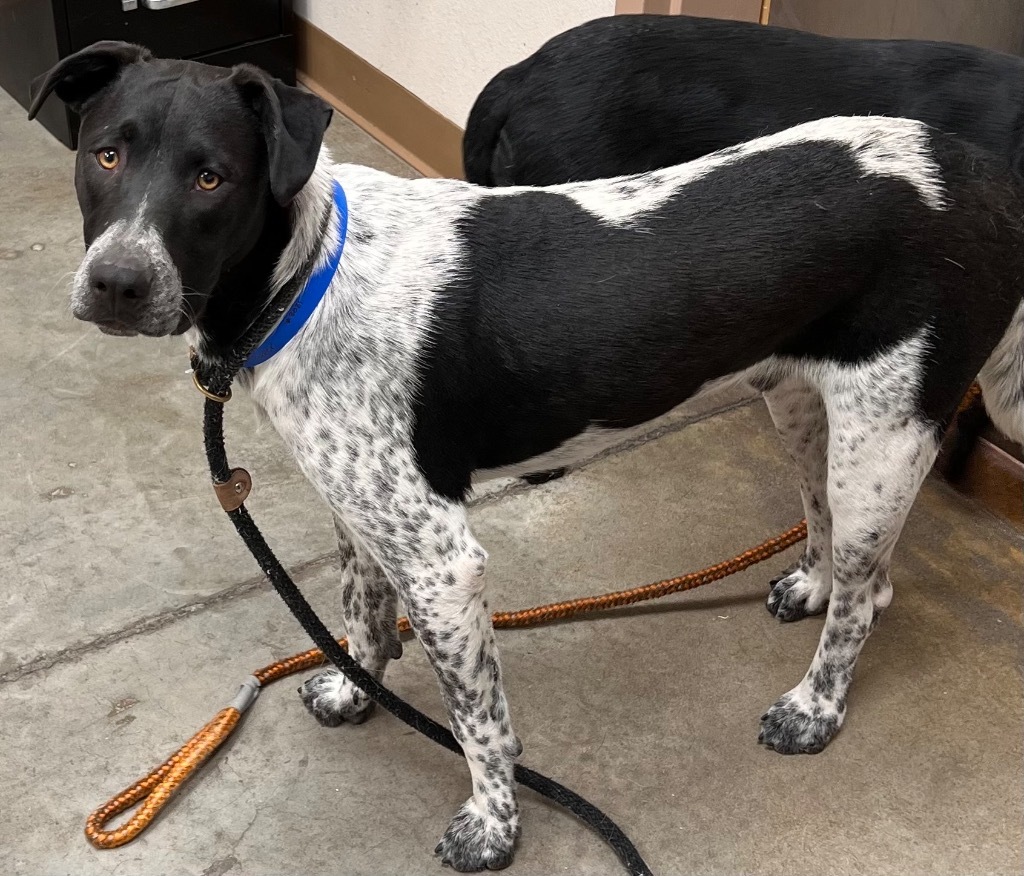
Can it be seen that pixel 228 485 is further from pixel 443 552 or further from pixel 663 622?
pixel 663 622

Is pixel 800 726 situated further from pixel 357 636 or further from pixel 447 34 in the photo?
pixel 447 34

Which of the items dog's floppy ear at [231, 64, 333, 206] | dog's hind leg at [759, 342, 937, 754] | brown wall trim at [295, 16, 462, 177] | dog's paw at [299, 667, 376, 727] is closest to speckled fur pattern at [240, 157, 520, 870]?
dog's floppy ear at [231, 64, 333, 206]

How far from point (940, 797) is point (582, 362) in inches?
48.8

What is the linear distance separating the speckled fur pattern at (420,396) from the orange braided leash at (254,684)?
366mm

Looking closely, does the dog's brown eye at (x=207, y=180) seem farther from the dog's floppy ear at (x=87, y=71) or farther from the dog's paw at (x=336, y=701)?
the dog's paw at (x=336, y=701)

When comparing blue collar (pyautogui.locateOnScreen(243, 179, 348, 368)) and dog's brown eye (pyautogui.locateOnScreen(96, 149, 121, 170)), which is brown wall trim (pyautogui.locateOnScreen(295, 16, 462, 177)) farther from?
dog's brown eye (pyautogui.locateOnScreen(96, 149, 121, 170))

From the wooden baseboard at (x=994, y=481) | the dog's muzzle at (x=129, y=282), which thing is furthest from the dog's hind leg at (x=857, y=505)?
the dog's muzzle at (x=129, y=282)

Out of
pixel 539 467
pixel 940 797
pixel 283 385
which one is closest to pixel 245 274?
pixel 283 385

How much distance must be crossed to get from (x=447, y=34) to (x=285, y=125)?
8.57 ft

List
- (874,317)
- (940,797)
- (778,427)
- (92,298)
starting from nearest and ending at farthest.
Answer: (92,298) → (874,317) → (940,797) → (778,427)

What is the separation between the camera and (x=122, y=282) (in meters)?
1.93

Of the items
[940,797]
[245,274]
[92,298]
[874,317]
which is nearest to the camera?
[92,298]

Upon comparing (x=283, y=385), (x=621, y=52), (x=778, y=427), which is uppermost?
(x=621, y=52)

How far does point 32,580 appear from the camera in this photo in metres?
3.09
